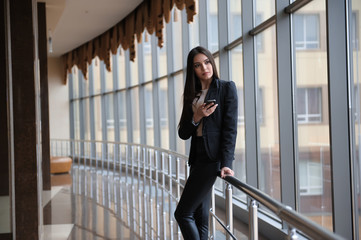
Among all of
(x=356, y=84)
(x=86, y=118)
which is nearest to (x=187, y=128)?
(x=356, y=84)

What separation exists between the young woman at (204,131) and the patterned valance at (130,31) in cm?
342

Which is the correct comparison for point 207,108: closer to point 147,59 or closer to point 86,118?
point 147,59

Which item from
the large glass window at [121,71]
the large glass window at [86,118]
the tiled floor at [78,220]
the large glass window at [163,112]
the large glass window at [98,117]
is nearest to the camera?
the tiled floor at [78,220]

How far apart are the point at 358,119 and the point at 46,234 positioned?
10.6 feet

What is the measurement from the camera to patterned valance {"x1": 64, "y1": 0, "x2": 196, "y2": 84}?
6.97 m

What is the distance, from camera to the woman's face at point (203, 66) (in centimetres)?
243

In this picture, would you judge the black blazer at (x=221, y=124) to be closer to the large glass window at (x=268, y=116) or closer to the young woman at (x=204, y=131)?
the young woman at (x=204, y=131)

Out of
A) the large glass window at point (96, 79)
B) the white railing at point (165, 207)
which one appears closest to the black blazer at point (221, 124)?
the white railing at point (165, 207)

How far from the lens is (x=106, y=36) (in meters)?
11.2

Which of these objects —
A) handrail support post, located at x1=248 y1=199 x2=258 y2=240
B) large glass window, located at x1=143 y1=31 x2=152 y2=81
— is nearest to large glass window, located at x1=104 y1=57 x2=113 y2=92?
large glass window, located at x1=143 y1=31 x2=152 y2=81

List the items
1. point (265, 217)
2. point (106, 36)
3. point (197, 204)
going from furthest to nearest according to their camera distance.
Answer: point (106, 36), point (265, 217), point (197, 204)

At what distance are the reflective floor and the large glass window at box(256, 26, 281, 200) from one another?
561 millimetres

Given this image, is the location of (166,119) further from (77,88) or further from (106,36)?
(77,88)

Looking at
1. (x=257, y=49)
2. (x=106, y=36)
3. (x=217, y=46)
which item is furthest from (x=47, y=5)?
(x=257, y=49)
